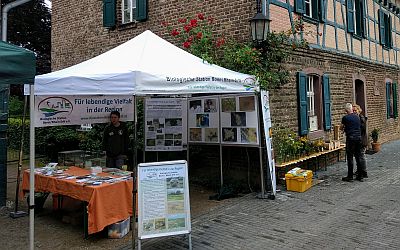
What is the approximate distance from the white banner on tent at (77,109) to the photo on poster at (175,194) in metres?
2.90

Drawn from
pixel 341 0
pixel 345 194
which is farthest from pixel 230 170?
pixel 341 0

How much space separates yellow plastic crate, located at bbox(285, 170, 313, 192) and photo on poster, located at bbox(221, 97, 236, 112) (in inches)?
70.9

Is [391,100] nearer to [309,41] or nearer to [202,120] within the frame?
[309,41]

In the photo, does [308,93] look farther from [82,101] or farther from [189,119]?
[82,101]

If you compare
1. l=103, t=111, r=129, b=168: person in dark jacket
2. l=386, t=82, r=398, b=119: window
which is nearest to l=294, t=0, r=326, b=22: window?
l=103, t=111, r=129, b=168: person in dark jacket

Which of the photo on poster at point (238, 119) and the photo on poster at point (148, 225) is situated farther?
the photo on poster at point (238, 119)

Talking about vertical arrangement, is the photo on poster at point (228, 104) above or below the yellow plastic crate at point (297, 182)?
above

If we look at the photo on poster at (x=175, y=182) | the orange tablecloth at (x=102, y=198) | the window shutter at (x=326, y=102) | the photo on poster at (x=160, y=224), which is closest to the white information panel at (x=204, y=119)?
the orange tablecloth at (x=102, y=198)

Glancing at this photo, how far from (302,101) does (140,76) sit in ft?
18.1

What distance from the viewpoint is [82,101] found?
6816mm

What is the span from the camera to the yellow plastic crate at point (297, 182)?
7.34 meters

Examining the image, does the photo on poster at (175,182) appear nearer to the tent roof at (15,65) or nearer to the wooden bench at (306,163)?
the tent roof at (15,65)

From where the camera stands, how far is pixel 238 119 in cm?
711

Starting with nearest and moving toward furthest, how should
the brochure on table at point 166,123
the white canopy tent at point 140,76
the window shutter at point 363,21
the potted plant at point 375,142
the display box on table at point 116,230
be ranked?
the white canopy tent at point 140,76 < the display box on table at point 116,230 < the brochure on table at point 166,123 < the potted plant at point 375,142 < the window shutter at point 363,21
